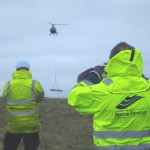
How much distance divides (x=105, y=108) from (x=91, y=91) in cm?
23

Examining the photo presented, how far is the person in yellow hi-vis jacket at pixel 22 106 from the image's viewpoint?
9062 mm

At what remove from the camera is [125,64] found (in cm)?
519

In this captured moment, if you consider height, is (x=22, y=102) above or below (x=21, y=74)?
below

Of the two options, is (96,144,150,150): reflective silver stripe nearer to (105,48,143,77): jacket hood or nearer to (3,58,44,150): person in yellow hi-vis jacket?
(105,48,143,77): jacket hood

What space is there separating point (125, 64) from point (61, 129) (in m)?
9.65

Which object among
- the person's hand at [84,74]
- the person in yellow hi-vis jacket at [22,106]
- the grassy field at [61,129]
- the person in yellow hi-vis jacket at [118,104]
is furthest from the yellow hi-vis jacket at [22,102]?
the person in yellow hi-vis jacket at [118,104]

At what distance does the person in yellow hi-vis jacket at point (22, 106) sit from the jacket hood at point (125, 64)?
401cm

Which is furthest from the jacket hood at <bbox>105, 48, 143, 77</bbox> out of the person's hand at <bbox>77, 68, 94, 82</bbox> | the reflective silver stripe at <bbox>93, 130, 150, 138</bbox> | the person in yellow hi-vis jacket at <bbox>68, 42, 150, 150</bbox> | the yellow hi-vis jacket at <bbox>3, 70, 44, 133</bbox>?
the yellow hi-vis jacket at <bbox>3, 70, 44, 133</bbox>

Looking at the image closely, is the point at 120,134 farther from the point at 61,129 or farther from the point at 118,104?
the point at 61,129

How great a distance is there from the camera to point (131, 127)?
5207 millimetres

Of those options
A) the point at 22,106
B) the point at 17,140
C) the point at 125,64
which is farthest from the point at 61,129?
the point at 125,64

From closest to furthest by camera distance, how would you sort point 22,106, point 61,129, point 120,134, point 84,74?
point 120,134 → point 84,74 → point 22,106 → point 61,129

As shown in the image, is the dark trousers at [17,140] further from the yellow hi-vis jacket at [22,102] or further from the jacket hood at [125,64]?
the jacket hood at [125,64]

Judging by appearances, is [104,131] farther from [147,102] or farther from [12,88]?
[12,88]
